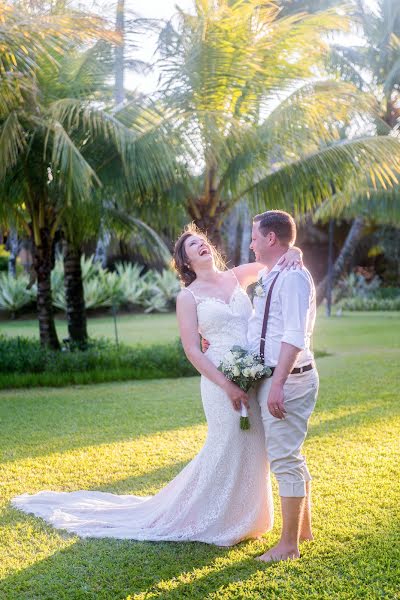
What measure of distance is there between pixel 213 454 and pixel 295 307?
1122mm

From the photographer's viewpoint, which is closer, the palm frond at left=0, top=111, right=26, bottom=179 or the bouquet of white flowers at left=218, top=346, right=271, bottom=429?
the bouquet of white flowers at left=218, top=346, right=271, bottom=429

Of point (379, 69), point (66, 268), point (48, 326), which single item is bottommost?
point (48, 326)

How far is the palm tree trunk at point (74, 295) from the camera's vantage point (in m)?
12.9

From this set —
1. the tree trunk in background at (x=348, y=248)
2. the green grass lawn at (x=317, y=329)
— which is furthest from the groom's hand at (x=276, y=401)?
the tree trunk in background at (x=348, y=248)

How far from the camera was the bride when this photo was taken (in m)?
4.24

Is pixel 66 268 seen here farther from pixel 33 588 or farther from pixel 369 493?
pixel 33 588

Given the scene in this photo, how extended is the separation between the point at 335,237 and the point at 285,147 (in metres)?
22.9

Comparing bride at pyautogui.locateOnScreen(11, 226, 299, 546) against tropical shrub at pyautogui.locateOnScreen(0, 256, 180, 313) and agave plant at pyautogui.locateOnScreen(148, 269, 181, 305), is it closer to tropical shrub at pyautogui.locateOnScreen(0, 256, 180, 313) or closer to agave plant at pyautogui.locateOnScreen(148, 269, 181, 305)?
tropical shrub at pyautogui.locateOnScreen(0, 256, 180, 313)

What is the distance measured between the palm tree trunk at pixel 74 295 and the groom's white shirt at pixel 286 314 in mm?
9154

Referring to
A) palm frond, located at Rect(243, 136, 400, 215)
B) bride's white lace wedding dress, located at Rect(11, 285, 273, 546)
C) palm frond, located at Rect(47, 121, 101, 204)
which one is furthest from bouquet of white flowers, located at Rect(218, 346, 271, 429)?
palm frond, located at Rect(243, 136, 400, 215)

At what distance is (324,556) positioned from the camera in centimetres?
402

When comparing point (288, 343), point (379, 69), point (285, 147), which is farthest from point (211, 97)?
point (379, 69)

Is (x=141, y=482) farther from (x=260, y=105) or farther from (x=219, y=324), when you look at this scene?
(x=260, y=105)

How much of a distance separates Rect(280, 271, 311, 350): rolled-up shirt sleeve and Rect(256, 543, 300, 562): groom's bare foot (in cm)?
109
